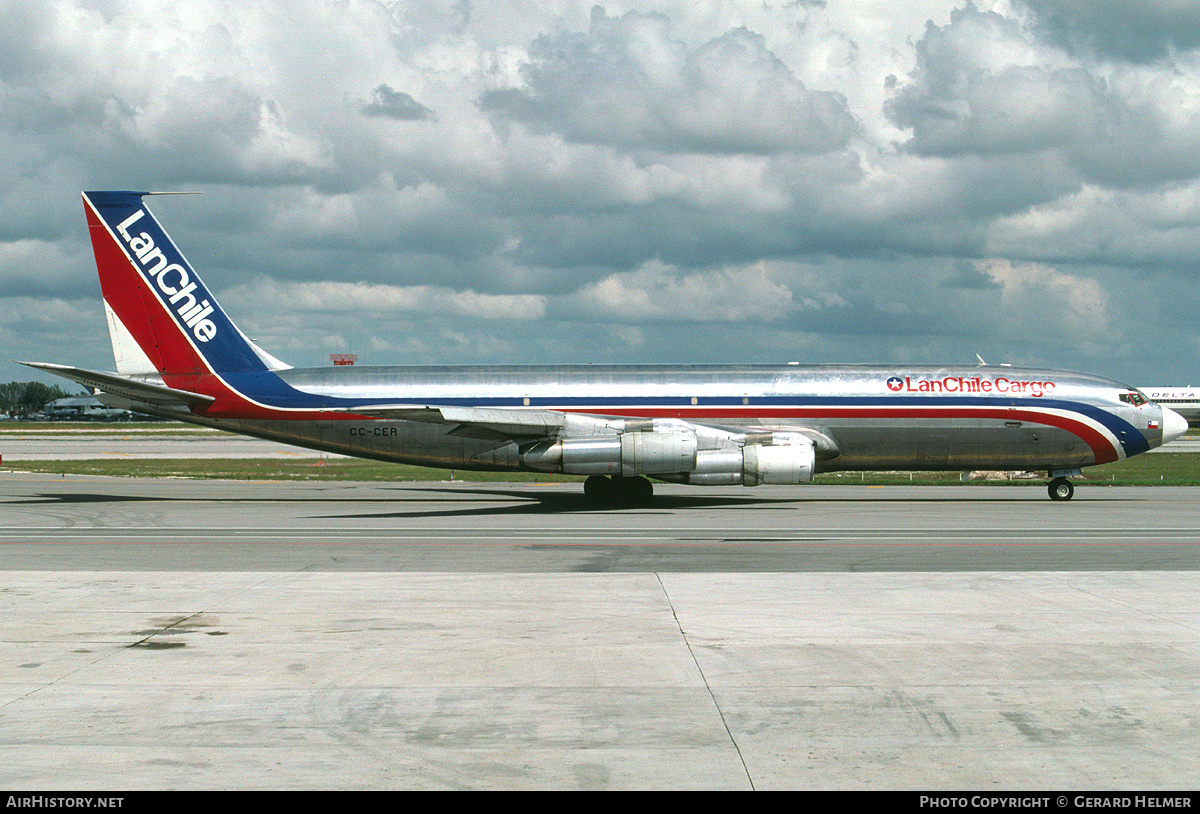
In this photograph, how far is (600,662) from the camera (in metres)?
11.2

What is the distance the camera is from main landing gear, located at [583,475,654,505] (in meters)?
35.5

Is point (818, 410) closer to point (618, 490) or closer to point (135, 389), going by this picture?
point (618, 490)

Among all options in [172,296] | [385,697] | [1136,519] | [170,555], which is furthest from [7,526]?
[1136,519]

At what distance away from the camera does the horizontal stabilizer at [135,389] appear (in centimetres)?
3298

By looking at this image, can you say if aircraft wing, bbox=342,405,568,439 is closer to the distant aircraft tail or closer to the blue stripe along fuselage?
the blue stripe along fuselage

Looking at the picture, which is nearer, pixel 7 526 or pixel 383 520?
pixel 7 526

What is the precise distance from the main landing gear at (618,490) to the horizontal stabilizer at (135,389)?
45.5 ft

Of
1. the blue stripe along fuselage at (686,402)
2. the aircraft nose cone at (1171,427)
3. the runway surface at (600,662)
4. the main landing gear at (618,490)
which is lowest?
the runway surface at (600,662)

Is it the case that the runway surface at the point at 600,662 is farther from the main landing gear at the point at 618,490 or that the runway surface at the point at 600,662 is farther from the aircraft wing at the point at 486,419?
the main landing gear at the point at 618,490

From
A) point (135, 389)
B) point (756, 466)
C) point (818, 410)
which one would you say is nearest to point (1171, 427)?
point (818, 410)

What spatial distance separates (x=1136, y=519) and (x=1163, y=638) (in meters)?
18.3

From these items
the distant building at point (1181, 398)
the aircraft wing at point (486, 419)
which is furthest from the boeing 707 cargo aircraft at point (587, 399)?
the distant building at point (1181, 398)
